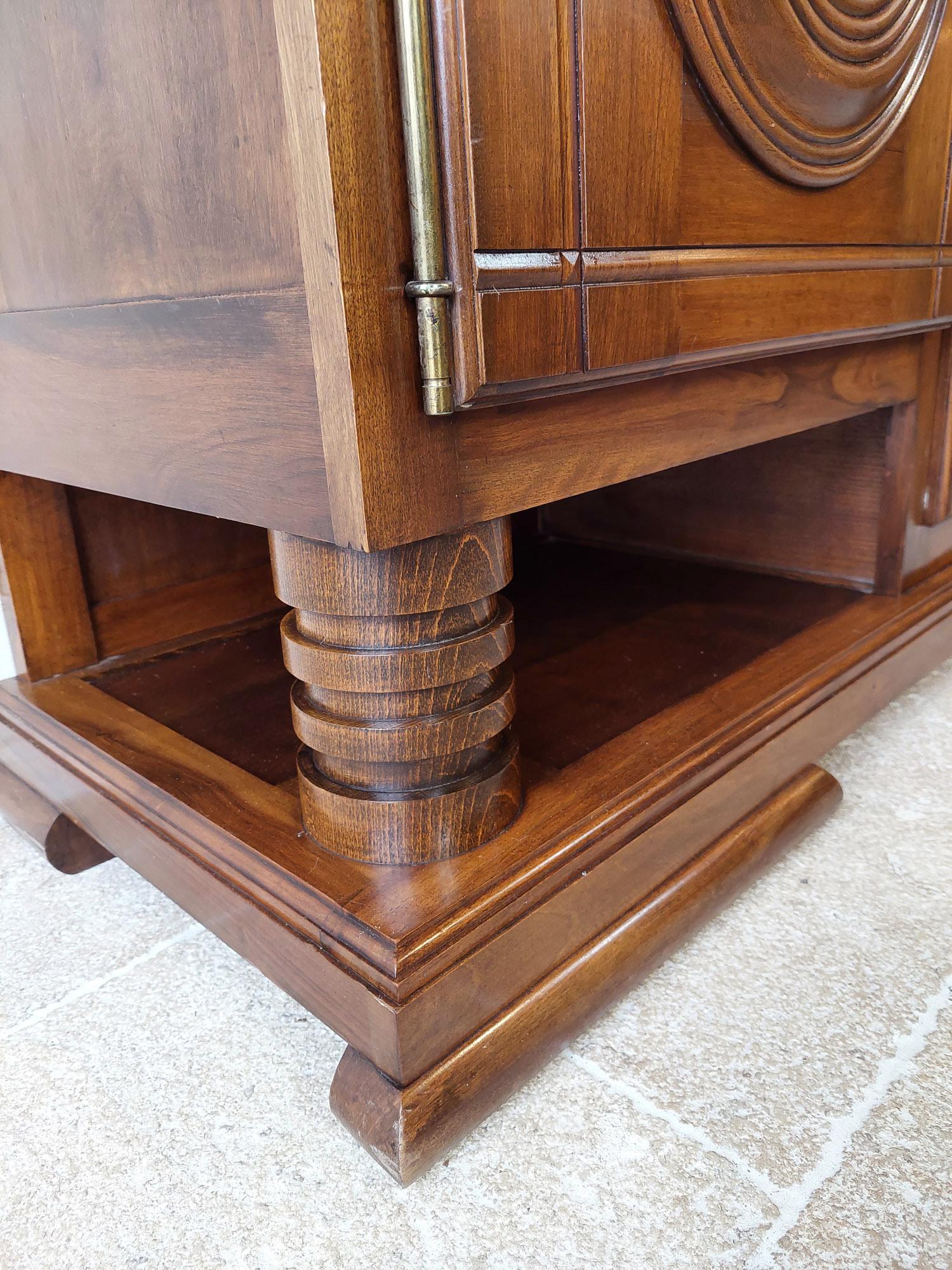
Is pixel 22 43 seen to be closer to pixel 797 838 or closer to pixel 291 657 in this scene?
pixel 291 657

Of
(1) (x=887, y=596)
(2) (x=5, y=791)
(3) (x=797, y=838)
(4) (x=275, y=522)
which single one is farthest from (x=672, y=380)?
(2) (x=5, y=791)

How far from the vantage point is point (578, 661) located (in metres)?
0.85

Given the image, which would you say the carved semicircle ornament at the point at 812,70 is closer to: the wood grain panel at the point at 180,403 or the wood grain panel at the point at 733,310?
the wood grain panel at the point at 733,310

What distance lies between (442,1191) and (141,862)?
0.32 m

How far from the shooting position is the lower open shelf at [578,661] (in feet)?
2.36

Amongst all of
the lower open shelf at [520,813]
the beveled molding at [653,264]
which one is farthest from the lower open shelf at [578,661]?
the beveled molding at [653,264]

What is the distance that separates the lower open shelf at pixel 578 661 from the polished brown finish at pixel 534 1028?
0.37ft

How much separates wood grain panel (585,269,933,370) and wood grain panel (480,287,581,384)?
1 centimetres

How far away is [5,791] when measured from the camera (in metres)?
0.85

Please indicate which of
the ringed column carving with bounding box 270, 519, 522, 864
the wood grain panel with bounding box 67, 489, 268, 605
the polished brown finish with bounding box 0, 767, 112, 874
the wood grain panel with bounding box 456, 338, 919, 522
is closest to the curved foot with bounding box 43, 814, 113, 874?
the polished brown finish with bounding box 0, 767, 112, 874

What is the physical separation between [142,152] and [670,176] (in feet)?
0.92

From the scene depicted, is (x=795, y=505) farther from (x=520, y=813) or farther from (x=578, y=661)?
(x=520, y=813)

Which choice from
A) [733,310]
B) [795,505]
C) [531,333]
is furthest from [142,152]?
[795,505]

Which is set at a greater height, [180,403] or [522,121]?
[522,121]
